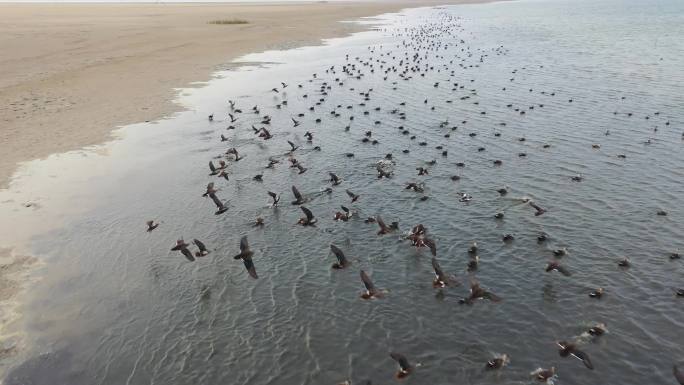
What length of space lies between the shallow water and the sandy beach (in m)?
4.05

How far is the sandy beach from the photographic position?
32531mm

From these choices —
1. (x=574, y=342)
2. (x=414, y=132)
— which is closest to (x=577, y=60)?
(x=414, y=132)

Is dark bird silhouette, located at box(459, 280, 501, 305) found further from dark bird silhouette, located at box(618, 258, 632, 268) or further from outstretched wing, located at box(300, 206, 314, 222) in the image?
outstretched wing, located at box(300, 206, 314, 222)

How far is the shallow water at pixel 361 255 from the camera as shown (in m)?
13.7

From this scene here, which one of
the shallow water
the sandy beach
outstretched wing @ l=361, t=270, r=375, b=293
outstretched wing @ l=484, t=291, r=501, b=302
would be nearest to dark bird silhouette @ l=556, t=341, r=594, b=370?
the shallow water

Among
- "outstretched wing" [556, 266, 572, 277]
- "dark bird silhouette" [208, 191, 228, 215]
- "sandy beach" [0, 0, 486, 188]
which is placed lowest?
"sandy beach" [0, 0, 486, 188]

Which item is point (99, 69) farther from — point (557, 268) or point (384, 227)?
point (557, 268)

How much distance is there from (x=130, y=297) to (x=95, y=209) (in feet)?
24.4

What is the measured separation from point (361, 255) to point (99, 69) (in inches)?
1798

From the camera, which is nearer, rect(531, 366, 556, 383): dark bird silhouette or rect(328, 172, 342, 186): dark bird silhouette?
rect(531, 366, 556, 383): dark bird silhouette

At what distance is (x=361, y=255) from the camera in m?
18.6

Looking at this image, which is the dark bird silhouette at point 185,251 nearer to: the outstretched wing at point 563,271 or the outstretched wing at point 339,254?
the outstretched wing at point 339,254

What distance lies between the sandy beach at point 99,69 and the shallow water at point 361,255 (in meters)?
4.05

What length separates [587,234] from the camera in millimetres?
19469
